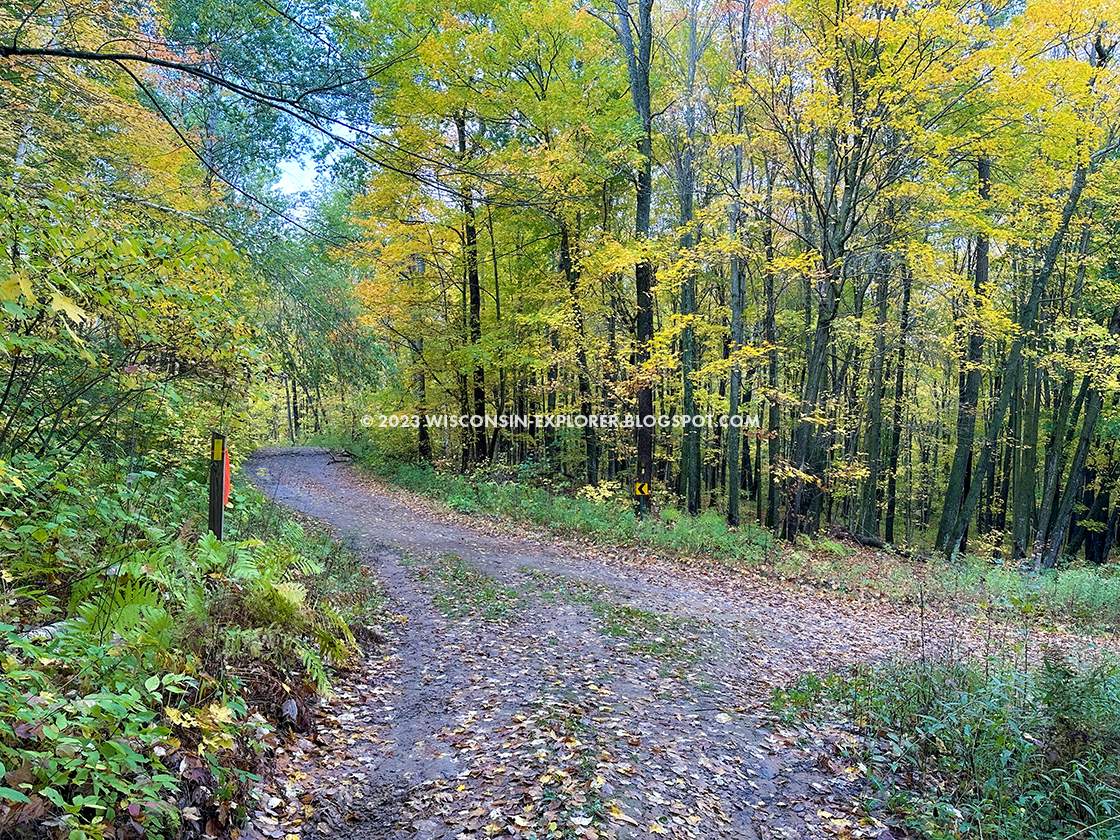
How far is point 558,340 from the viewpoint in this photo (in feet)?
52.4

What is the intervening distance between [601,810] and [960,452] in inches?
701

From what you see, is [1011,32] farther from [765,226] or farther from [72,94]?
[72,94]

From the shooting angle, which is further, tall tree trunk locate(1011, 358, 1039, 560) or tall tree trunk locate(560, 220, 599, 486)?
tall tree trunk locate(1011, 358, 1039, 560)

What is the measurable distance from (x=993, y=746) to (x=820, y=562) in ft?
27.5

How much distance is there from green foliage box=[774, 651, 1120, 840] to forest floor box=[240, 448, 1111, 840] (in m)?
0.32

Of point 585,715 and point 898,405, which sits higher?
point 898,405

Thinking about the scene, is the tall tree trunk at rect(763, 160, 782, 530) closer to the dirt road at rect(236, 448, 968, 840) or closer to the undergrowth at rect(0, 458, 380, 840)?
the dirt road at rect(236, 448, 968, 840)

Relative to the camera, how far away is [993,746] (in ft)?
12.9

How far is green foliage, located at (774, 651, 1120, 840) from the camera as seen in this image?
3.38 metres

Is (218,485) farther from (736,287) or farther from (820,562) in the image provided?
(736,287)

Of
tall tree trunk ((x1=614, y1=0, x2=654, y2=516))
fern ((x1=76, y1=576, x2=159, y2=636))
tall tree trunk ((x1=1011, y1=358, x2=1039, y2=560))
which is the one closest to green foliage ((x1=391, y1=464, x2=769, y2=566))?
tall tree trunk ((x1=614, y1=0, x2=654, y2=516))

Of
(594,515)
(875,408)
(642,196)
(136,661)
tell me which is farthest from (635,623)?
(875,408)

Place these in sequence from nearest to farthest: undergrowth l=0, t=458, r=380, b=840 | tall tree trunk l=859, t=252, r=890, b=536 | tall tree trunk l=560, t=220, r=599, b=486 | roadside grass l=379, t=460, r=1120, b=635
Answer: undergrowth l=0, t=458, r=380, b=840
roadside grass l=379, t=460, r=1120, b=635
tall tree trunk l=560, t=220, r=599, b=486
tall tree trunk l=859, t=252, r=890, b=536

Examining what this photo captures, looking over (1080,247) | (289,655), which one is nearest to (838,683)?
(289,655)
